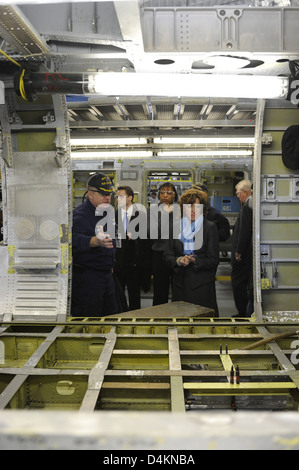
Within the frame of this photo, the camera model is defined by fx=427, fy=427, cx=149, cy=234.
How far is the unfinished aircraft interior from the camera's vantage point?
112 cm

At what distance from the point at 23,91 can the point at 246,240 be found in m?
4.14

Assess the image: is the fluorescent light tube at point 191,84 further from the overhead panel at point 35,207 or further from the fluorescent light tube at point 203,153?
the fluorescent light tube at point 203,153

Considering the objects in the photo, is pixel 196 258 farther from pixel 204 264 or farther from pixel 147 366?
pixel 147 366

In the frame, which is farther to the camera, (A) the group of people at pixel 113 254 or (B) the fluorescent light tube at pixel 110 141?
(B) the fluorescent light tube at pixel 110 141

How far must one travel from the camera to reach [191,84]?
4449 mm

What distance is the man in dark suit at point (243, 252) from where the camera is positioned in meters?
6.96

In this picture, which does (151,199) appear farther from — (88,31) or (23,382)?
(23,382)

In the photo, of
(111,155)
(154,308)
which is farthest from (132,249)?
(111,155)

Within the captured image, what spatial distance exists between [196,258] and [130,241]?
6.35 feet

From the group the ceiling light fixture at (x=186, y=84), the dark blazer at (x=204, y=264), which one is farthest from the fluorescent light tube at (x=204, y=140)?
the ceiling light fixture at (x=186, y=84)

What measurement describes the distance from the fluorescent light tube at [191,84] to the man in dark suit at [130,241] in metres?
2.72

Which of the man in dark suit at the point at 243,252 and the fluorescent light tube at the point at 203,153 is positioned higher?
the fluorescent light tube at the point at 203,153

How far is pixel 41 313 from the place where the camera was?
560cm
